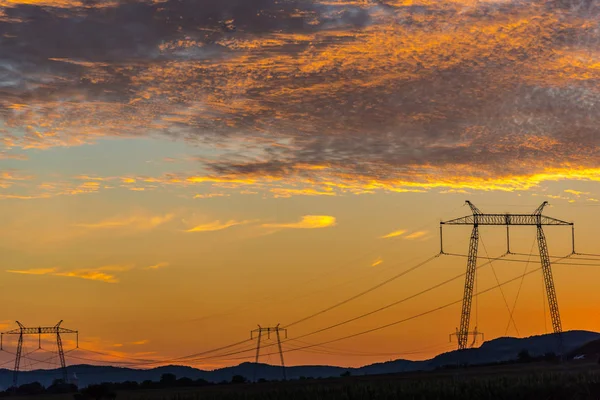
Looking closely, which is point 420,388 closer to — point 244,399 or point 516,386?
point 516,386

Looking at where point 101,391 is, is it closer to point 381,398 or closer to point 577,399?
point 381,398

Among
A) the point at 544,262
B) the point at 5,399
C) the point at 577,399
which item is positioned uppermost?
the point at 544,262

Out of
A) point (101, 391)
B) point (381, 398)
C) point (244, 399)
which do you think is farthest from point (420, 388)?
point (101, 391)

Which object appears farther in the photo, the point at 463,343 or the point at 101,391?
the point at 463,343

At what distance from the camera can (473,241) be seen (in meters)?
175

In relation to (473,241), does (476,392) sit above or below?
below

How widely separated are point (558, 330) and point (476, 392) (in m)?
101

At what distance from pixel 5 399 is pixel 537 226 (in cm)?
11668

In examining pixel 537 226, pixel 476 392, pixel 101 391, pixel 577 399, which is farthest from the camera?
pixel 537 226

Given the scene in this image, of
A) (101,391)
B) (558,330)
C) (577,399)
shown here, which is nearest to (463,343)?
(558,330)

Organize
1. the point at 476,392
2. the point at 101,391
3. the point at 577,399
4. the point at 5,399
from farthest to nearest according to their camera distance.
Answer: the point at 5,399 → the point at 101,391 → the point at 476,392 → the point at 577,399

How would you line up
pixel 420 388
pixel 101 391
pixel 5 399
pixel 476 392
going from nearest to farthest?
1. pixel 476 392
2. pixel 420 388
3. pixel 101 391
4. pixel 5 399

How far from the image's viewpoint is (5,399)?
7790 inches

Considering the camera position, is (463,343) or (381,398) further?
(463,343)
